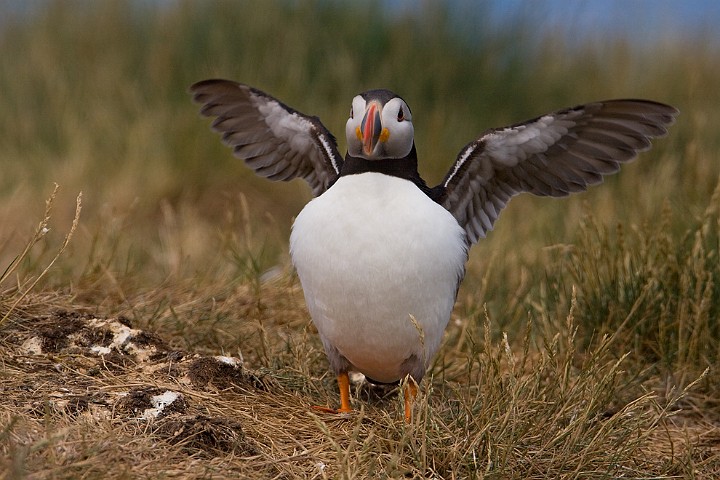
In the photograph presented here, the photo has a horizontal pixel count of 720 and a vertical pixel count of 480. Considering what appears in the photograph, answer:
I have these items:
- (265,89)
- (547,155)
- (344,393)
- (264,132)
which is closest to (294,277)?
(264,132)

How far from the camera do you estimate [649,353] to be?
5.33m

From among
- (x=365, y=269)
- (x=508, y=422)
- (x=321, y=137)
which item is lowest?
(x=508, y=422)

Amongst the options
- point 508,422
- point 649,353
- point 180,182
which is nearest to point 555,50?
point 180,182

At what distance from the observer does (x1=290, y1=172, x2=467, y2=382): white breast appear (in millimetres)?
3930

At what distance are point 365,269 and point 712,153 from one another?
6.11m

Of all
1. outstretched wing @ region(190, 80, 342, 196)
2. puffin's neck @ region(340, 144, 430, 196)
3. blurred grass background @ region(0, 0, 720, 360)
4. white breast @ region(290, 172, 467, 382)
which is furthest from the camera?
blurred grass background @ region(0, 0, 720, 360)

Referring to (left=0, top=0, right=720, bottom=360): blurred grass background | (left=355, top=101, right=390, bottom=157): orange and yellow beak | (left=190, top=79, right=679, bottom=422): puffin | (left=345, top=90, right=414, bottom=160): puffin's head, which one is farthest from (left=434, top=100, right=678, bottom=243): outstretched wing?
(left=0, top=0, right=720, bottom=360): blurred grass background

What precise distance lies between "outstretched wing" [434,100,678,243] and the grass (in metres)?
0.63

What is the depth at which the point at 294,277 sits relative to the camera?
5.75 m

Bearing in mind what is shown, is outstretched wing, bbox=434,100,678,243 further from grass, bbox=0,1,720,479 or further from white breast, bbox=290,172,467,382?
grass, bbox=0,1,720,479

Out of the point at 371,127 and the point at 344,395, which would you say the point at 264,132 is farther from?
the point at 344,395

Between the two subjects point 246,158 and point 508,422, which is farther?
point 246,158

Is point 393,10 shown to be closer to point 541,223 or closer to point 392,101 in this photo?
point 541,223

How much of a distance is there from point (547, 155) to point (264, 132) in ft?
4.37
